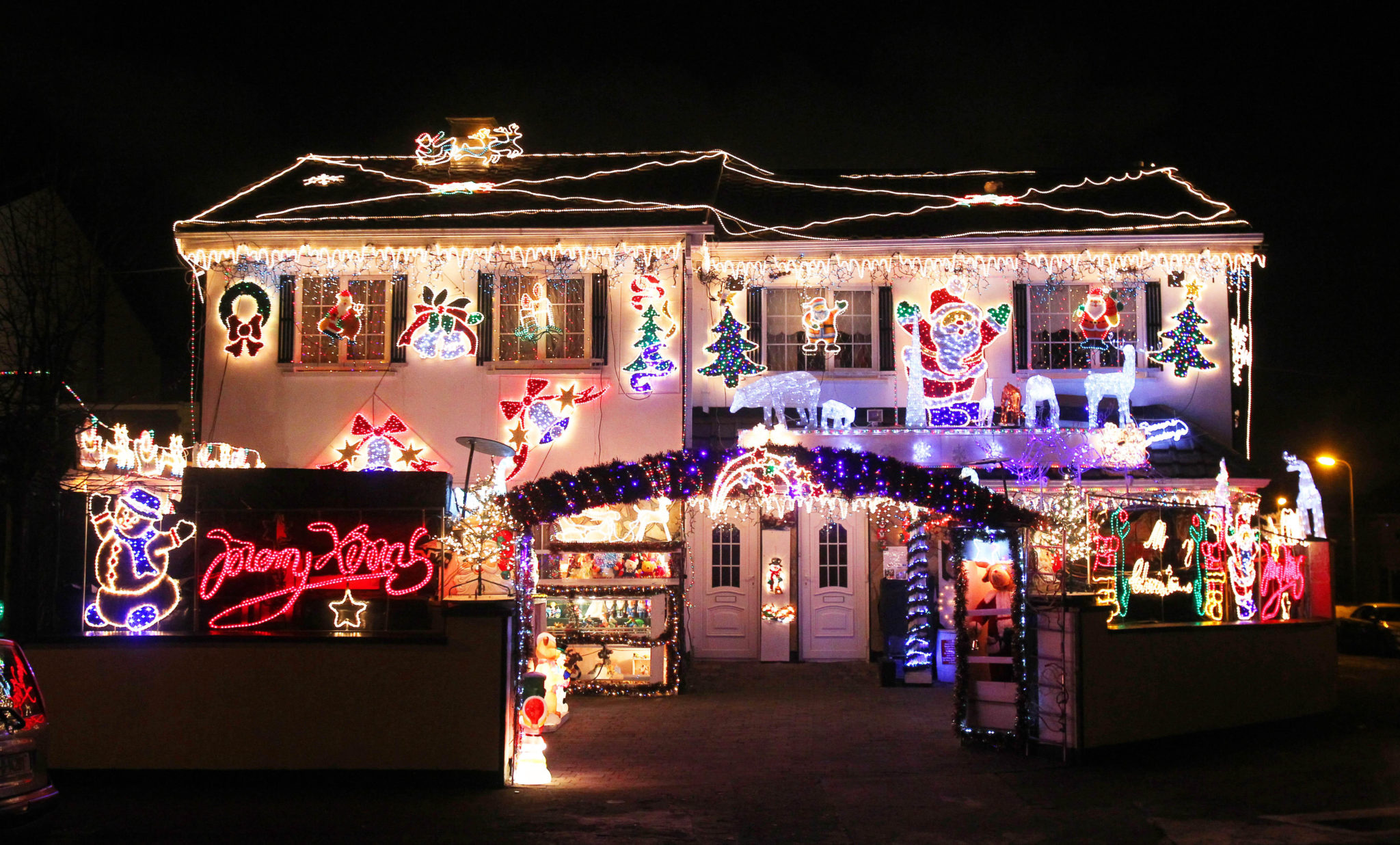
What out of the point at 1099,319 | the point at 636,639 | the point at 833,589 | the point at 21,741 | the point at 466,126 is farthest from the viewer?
the point at 466,126

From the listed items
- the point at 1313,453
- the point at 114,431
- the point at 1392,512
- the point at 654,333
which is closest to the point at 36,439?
the point at 114,431

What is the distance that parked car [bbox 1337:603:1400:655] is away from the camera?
22484 mm

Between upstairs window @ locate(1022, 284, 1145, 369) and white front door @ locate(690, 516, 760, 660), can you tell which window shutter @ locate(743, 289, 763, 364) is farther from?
upstairs window @ locate(1022, 284, 1145, 369)

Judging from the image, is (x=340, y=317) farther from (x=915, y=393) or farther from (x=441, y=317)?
(x=915, y=393)

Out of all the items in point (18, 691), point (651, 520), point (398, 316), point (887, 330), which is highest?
point (398, 316)

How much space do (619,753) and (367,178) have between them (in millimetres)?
11035

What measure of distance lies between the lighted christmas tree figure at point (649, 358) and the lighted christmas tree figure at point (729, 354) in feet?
2.42

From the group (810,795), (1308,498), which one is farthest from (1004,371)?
(810,795)

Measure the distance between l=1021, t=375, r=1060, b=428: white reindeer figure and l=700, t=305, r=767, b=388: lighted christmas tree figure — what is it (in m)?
3.74

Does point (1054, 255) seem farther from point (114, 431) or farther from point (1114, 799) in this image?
point (114, 431)

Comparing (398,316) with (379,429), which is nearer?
(379,429)

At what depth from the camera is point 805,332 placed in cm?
1658

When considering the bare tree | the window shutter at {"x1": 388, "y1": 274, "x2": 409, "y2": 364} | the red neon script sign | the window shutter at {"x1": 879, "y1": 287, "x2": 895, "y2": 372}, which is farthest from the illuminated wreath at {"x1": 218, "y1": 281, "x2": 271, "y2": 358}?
the window shutter at {"x1": 879, "y1": 287, "x2": 895, "y2": 372}

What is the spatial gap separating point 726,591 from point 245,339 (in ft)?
24.9
